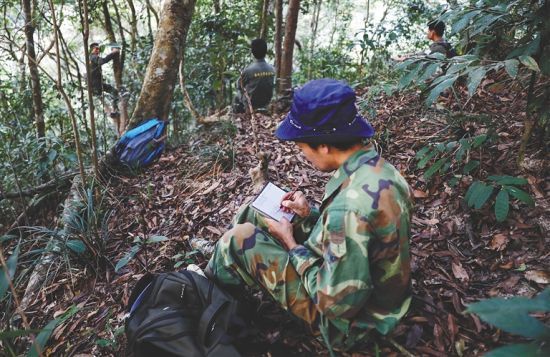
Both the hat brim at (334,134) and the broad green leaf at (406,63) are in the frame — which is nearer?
the hat brim at (334,134)

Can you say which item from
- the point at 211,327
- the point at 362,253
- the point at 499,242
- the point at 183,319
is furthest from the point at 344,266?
the point at 499,242

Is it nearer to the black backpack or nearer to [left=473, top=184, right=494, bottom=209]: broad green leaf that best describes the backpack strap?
the black backpack

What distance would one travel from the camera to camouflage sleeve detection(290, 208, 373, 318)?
1489 millimetres

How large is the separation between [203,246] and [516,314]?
2.27m

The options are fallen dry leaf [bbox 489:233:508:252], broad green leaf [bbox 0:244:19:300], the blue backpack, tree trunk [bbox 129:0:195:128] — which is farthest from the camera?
tree trunk [bbox 129:0:195:128]

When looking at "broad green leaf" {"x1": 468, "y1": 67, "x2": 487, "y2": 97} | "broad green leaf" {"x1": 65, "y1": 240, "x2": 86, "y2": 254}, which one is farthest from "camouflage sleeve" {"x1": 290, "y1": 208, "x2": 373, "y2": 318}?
"broad green leaf" {"x1": 65, "y1": 240, "x2": 86, "y2": 254}

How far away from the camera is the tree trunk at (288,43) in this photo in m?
5.32

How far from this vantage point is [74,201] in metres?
3.58

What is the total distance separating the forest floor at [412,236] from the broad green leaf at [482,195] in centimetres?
41

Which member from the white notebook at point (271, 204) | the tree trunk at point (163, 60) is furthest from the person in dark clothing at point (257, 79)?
the white notebook at point (271, 204)

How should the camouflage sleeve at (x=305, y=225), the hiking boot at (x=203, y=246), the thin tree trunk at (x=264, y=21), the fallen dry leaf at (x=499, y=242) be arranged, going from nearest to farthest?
1. the camouflage sleeve at (x=305, y=225)
2. the fallen dry leaf at (x=499, y=242)
3. the hiking boot at (x=203, y=246)
4. the thin tree trunk at (x=264, y=21)

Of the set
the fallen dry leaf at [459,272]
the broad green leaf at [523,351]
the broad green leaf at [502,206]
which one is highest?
the broad green leaf at [523,351]

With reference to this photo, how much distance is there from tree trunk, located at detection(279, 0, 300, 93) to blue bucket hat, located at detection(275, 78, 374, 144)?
411 cm

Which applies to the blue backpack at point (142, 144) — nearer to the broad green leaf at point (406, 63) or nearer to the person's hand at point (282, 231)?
the person's hand at point (282, 231)
